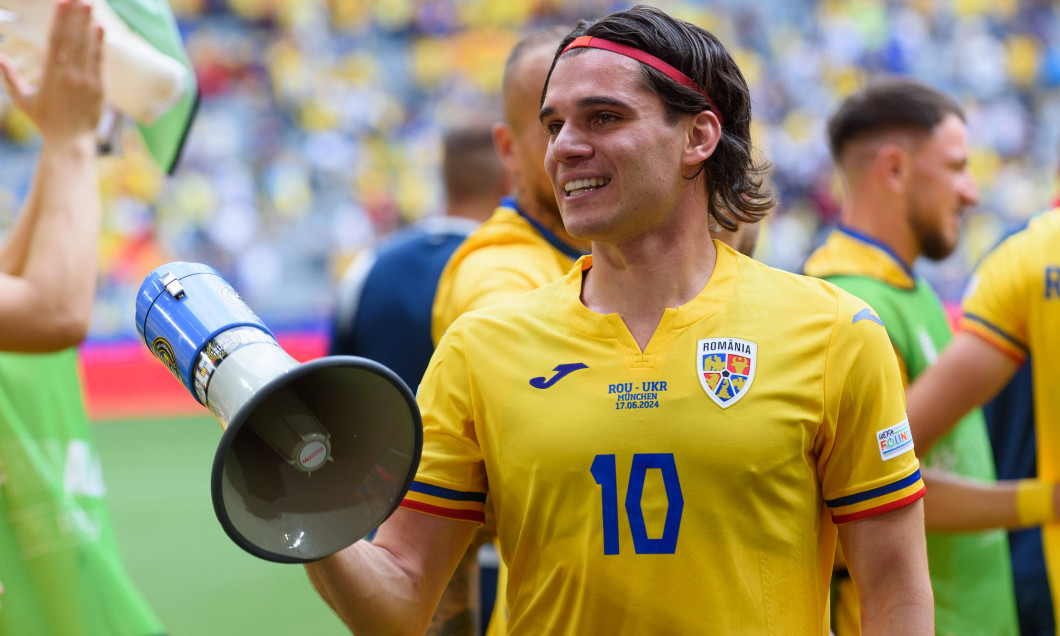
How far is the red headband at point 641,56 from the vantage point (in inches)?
78.2

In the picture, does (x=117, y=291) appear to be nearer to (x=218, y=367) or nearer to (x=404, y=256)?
(x=404, y=256)

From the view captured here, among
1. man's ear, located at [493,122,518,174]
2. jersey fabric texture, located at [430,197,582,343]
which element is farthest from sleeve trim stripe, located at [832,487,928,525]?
man's ear, located at [493,122,518,174]

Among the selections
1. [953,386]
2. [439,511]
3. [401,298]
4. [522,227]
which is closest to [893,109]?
[953,386]

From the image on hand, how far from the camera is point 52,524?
2.70m

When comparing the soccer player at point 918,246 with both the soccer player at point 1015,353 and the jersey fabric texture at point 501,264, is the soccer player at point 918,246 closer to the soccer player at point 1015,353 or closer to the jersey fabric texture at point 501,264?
the soccer player at point 1015,353

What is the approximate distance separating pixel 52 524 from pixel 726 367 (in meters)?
1.76

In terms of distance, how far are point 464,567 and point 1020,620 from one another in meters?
2.17

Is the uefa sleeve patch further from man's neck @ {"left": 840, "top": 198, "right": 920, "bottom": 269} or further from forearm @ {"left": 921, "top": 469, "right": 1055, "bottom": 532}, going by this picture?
man's neck @ {"left": 840, "top": 198, "right": 920, "bottom": 269}

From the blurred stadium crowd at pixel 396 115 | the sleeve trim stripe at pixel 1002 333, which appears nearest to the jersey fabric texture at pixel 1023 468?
the sleeve trim stripe at pixel 1002 333

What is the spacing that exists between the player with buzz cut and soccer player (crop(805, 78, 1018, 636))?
1.37 metres

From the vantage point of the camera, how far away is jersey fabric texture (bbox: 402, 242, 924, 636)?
1.85 metres

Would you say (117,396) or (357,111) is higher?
(357,111)

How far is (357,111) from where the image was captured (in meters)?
18.9

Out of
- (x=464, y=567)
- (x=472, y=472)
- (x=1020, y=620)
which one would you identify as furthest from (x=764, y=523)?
(x=1020, y=620)
